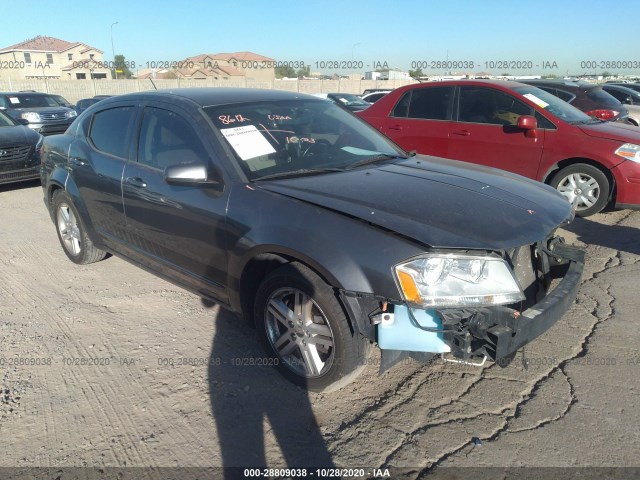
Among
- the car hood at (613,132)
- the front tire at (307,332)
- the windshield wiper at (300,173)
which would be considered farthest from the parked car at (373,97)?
the front tire at (307,332)

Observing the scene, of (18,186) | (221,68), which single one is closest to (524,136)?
(18,186)

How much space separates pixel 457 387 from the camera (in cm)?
295

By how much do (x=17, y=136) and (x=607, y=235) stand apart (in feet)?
28.3

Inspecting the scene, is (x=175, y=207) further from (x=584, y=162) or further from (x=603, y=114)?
(x=603, y=114)

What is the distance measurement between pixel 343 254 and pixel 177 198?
1.36 meters

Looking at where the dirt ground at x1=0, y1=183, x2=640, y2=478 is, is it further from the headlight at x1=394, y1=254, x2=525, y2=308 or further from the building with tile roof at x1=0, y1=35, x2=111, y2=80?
the building with tile roof at x1=0, y1=35, x2=111, y2=80

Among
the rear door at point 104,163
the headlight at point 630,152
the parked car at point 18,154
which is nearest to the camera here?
the rear door at point 104,163

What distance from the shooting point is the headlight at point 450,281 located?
2.39 m

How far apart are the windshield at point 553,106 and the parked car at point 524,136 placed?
0.07 feet

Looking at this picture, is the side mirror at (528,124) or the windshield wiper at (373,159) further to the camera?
the side mirror at (528,124)

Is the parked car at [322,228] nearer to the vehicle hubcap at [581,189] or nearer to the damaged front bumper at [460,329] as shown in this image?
the damaged front bumper at [460,329]

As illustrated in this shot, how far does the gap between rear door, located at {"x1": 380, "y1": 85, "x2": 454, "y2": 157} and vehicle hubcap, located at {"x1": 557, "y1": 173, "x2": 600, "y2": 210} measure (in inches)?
59.0


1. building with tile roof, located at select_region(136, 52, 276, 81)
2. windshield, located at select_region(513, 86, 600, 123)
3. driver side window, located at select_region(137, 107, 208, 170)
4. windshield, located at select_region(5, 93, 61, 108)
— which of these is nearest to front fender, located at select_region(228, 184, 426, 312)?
driver side window, located at select_region(137, 107, 208, 170)

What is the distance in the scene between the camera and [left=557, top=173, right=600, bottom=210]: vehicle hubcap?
588 centimetres
